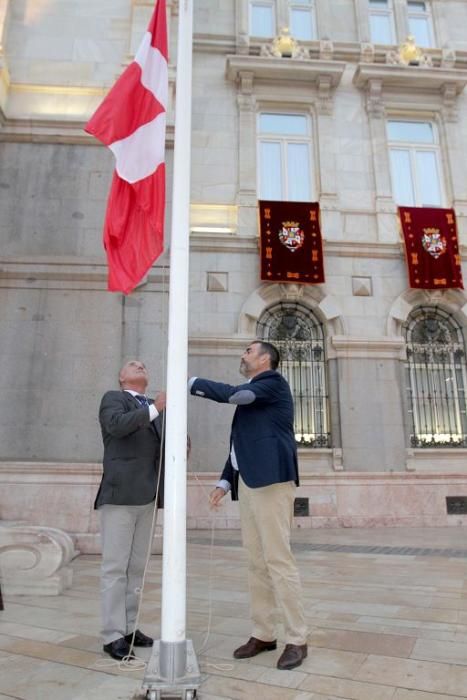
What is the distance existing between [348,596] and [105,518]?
2852 millimetres

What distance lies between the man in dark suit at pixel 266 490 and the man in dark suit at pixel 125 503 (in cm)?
56

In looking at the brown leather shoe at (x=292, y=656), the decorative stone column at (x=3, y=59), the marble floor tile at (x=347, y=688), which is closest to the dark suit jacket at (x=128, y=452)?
the brown leather shoe at (x=292, y=656)

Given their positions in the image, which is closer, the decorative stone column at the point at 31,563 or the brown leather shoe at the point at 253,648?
the brown leather shoe at the point at 253,648

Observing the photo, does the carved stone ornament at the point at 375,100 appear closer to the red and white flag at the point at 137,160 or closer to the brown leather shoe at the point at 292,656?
the red and white flag at the point at 137,160

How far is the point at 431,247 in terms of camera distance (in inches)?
506

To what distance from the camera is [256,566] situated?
3.62 meters

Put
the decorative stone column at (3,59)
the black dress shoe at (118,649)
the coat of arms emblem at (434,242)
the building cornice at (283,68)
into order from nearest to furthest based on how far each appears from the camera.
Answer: the black dress shoe at (118,649) < the decorative stone column at (3,59) < the coat of arms emblem at (434,242) < the building cornice at (283,68)

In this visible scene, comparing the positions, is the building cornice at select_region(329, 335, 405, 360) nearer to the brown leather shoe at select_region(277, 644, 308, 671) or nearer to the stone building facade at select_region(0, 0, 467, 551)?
the stone building facade at select_region(0, 0, 467, 551)

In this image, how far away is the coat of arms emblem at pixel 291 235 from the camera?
41.2 feet

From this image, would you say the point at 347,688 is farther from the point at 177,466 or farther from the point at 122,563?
the point at 122,563

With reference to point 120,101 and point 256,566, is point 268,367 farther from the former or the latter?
point 120,101

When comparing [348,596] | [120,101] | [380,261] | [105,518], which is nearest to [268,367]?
[105,518]

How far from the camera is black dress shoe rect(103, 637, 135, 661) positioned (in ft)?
11.3

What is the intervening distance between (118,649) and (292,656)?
3.91 feet
